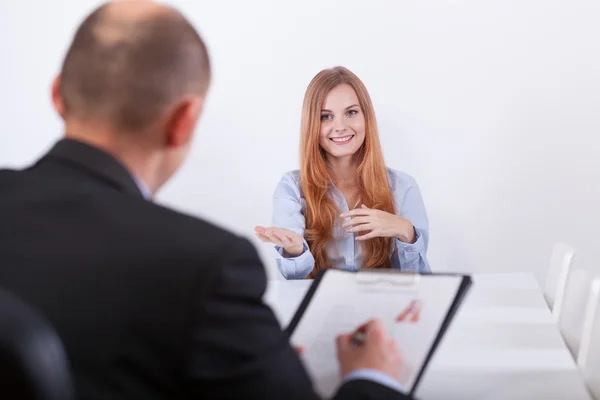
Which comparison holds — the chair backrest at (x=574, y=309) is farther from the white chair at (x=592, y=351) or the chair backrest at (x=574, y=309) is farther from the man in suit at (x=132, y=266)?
the man in suit at (x=132, y=266)

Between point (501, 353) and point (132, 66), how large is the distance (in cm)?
107

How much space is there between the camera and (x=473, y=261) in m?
3.59

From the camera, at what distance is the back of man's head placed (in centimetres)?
103

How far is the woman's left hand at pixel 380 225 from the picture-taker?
251 cm

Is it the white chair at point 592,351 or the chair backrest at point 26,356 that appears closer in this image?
the chair backrest at point 26,356

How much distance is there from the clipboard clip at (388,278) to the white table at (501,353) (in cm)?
24

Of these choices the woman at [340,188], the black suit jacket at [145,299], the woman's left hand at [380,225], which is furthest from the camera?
the woman at [340,188]

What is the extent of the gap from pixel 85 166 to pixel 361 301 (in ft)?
1.95

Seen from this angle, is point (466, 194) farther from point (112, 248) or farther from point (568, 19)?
point (112, 248)

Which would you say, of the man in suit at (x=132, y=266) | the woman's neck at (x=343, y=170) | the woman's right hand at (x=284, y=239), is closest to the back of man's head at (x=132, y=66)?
→ the man in suit at (x=132, y=266)

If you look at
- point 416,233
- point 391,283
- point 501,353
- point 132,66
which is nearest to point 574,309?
point 501,353

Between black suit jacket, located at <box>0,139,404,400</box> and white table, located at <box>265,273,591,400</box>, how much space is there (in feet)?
2.15

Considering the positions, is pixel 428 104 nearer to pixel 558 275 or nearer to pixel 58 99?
pixel 558 275

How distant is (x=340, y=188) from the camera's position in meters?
3.03
